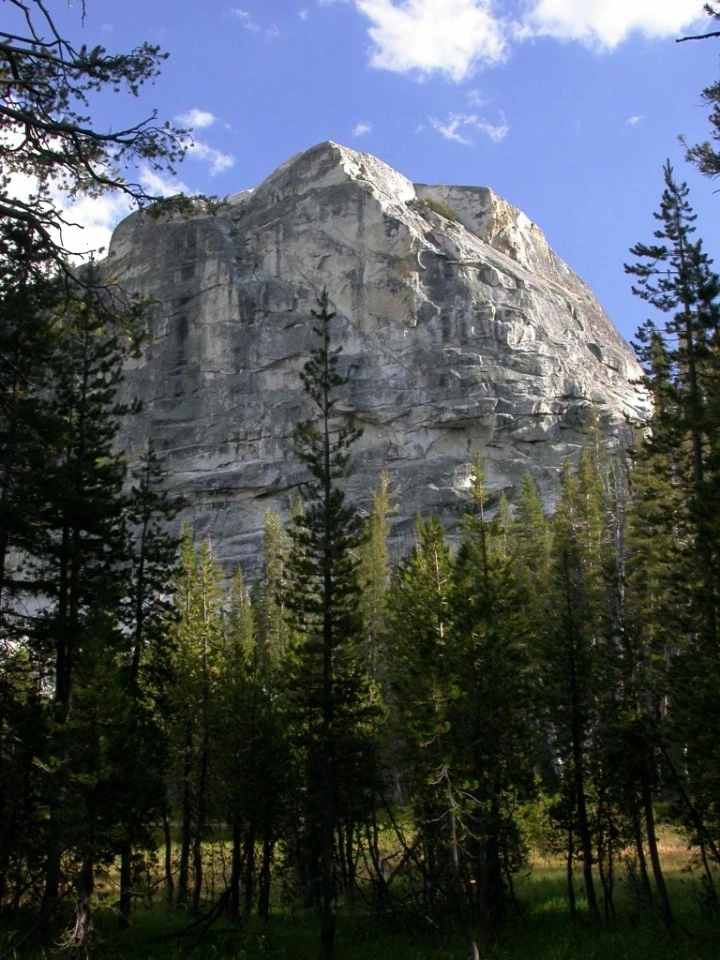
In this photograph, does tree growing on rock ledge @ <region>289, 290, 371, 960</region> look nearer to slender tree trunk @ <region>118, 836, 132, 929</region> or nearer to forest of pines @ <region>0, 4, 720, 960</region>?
forest of pines @ <region>0, 4, 720, 960</region>

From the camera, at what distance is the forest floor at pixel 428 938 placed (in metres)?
17.3

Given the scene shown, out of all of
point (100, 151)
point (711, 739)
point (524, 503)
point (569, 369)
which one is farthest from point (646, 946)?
point (569, 369)

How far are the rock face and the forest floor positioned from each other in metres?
45.2

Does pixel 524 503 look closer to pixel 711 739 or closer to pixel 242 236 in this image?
pixel 711 739

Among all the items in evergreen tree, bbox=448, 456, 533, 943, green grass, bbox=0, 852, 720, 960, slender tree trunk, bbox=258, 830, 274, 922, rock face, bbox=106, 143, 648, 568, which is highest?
rock face, bbox=106, 143, 648, 568

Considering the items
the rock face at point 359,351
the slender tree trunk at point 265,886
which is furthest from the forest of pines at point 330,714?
the rock face at point 359,351

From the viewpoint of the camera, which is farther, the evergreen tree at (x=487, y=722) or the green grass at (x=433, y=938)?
the evergreen tree at (x=487, y=722)

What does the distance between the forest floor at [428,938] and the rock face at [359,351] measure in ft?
148

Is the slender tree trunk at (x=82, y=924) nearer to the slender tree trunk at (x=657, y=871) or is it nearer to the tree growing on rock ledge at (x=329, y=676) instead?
the tree growing on rock ledge at (x=329, y=676)

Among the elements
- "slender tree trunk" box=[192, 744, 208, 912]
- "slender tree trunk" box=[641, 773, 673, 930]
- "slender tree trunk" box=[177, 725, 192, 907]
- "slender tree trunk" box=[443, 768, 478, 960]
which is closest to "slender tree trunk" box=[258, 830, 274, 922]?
"slender tree trunk" box=[192, 744, 208, 912]

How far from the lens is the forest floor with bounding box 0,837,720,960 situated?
17.3 meters

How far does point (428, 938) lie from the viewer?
2034cm

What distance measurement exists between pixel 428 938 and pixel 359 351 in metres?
62.6

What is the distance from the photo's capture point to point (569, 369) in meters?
79.9
